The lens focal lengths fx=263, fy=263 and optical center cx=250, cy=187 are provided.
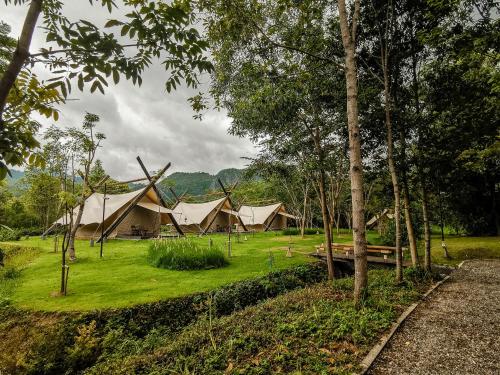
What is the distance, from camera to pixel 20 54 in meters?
1.41

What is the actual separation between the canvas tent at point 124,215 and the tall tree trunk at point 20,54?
748 inches

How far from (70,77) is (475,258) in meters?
17.6

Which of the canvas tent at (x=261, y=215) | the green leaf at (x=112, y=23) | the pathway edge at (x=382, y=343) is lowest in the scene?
the pathway edge at (x=382, y=343)

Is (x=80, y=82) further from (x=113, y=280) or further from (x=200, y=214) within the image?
(x=200, y=214)

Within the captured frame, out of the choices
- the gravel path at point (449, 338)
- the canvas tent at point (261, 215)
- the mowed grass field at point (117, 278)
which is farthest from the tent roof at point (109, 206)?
the gravel path at point (449, 338)

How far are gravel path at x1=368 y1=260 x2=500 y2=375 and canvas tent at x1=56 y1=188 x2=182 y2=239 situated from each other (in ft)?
56.7

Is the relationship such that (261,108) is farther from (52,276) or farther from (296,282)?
(52,276)

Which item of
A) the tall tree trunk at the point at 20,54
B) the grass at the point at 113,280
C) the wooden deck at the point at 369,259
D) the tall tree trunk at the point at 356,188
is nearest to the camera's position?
the tall tree trunk at the point at 20,54

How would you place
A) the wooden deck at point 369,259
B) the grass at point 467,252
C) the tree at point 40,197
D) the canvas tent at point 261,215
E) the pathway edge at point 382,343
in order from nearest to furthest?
the pathway edge at point 382,343, the wooden deck at point 369,259, the grass at point 467,252, the tree at point 40,197, the canvas tent at point 261,215

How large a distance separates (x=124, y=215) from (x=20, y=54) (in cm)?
1984

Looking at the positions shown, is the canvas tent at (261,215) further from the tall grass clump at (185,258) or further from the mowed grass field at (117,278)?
the tall grass clump at (185,258)

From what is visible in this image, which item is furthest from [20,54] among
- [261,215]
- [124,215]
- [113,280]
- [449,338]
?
[261,215]

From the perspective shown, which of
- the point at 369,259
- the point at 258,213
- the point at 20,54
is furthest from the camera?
the point at 258,213

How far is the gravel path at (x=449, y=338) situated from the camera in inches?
150
